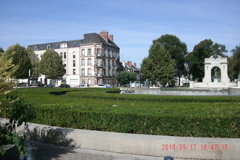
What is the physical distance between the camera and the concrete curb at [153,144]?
635 cm

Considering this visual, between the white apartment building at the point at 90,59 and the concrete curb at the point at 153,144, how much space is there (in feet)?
197

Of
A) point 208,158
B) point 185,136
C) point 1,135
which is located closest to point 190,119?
point 185,136

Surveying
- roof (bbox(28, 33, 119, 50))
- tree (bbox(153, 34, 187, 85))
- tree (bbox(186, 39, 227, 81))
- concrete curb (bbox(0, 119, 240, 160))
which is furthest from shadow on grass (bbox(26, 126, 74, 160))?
tree (bbox(186, 39, 227, 81))

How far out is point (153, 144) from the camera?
6.71 metres

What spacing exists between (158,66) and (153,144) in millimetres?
50759

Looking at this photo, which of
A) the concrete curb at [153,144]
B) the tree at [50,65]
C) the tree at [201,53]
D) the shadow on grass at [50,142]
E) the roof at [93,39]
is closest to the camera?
the concrete curb at [153,144]

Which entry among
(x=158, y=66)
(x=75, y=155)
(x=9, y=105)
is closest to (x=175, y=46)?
(x=158, y=66)

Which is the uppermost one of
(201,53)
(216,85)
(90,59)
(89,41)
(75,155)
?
(89,41)

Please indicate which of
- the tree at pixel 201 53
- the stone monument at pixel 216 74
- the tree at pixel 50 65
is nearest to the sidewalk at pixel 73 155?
the stone monument at pixel 216 74

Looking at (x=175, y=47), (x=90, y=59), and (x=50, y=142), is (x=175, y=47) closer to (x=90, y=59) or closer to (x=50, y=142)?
(x=90, y=59)

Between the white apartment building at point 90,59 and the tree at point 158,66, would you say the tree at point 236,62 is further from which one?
the white apartment building at point 90,59

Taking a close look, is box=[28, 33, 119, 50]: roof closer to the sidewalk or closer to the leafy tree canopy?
the leafy tree canopy

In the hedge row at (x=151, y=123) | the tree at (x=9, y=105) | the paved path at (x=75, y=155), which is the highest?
the tree at (x=9, y=105)

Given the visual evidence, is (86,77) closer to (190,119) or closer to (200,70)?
(200,70)
